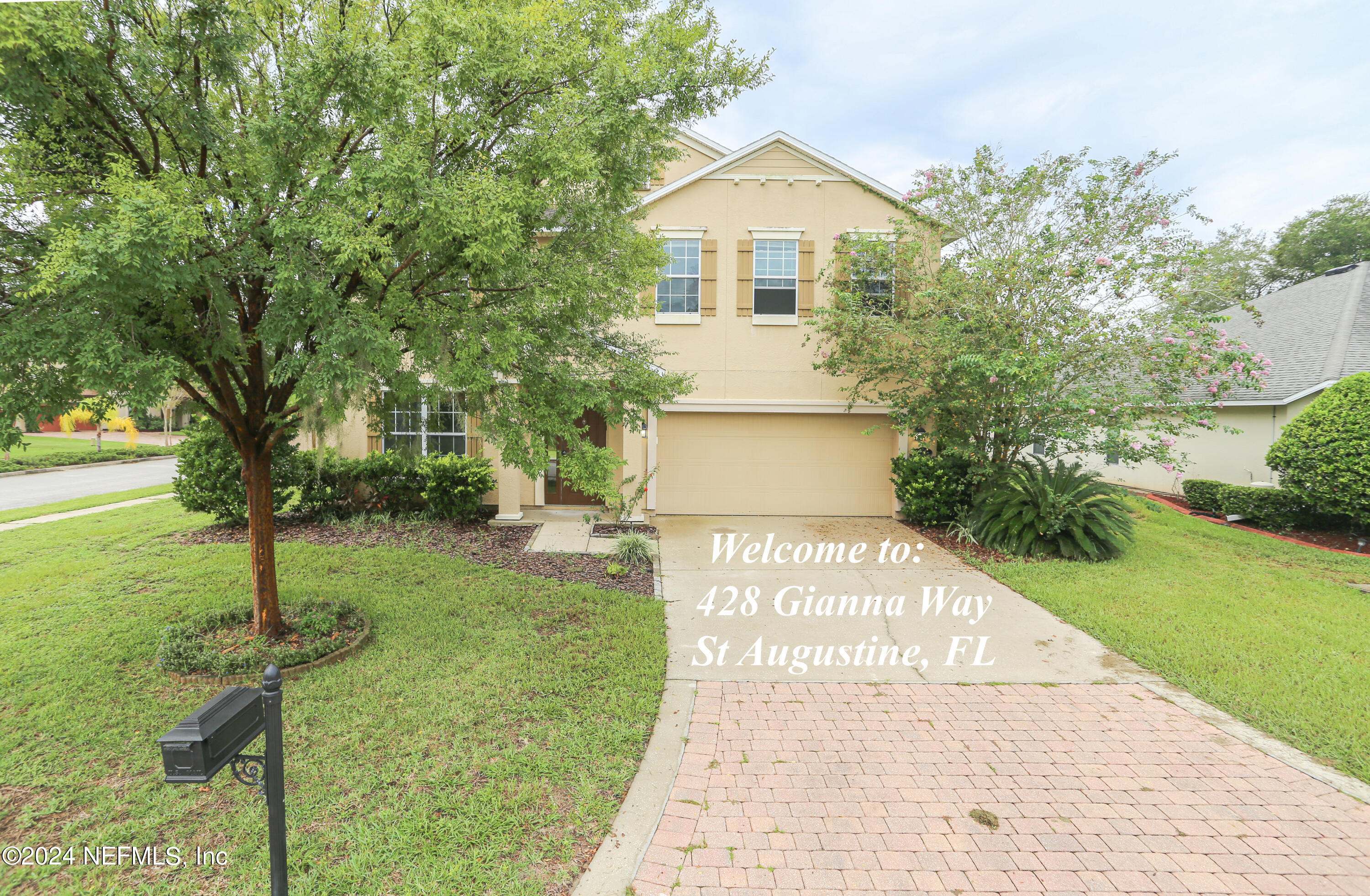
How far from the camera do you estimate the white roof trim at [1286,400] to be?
11.7m

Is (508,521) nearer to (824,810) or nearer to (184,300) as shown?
(184,300)

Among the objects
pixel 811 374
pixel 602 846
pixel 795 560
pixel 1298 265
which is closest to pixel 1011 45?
pixel 811 374

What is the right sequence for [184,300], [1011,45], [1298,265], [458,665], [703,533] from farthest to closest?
[1298,265] < [703,533] < [1011,45] < [458,665] < [184,300]

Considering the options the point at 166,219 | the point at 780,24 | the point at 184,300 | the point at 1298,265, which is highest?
the point at 1298,265

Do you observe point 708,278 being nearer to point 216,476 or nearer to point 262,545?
point 262,545

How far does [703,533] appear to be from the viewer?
33.5 ft

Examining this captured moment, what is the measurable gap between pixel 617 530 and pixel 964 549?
5.79 metres

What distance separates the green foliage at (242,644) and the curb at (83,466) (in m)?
18.3

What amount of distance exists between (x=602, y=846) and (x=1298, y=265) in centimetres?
3538

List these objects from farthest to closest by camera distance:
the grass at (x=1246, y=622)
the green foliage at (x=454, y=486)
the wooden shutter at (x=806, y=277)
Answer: the wooden shutter at (x=806, y=277)
the green foliage at (x=454, y=486)
the grass at (x=1246, y=622)

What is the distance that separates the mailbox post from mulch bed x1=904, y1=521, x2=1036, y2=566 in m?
8.57

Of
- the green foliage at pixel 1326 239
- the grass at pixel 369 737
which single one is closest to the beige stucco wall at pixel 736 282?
the grass at pixel 369 737

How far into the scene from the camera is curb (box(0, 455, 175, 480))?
17.3 m

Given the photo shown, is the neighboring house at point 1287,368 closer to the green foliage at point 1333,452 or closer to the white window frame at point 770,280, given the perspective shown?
the green foliage at point 1333,452
